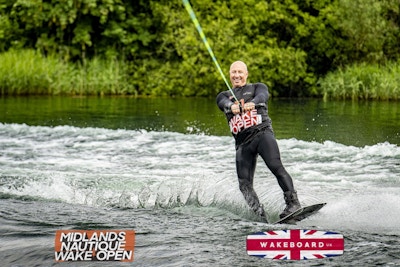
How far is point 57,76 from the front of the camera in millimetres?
30750

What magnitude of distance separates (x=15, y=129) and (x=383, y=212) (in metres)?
10.8

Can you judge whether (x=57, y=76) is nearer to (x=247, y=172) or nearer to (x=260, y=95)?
(x=247, y=172)

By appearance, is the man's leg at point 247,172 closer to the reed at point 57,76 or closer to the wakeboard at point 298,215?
the wakeboard at point 298,215

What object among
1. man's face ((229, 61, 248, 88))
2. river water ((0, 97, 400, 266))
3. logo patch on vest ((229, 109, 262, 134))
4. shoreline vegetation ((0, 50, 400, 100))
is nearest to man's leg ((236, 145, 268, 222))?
river water ((0, 97, 400, 266))

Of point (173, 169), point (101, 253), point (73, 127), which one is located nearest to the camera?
point (101, 253)

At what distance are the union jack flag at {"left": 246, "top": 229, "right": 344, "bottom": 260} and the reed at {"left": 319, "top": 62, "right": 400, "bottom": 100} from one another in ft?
73.1

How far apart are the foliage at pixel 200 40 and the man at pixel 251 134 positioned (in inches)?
862

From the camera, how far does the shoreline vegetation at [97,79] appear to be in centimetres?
2892

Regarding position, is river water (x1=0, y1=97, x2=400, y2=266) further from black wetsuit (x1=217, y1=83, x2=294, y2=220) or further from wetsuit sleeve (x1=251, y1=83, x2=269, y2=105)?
wetsuit sleeve (x1=251, y1=83, x2=269, y2=105)

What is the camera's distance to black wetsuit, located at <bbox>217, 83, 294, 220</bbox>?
8.47m

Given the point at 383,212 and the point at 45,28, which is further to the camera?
the point at 45,28

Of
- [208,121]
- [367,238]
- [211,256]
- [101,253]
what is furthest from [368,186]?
[208,121]

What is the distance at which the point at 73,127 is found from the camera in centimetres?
1761

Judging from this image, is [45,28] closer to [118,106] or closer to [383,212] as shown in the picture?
[118,106]
